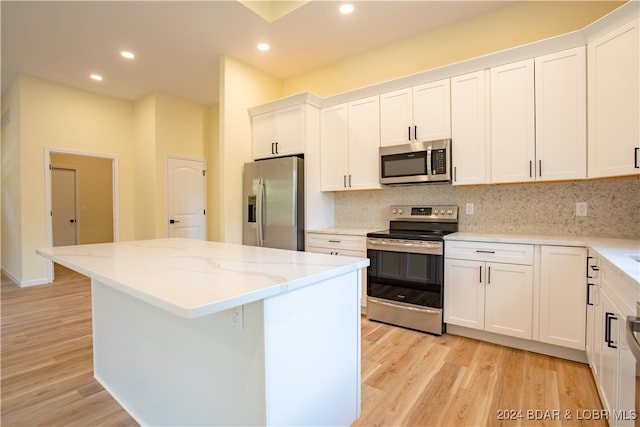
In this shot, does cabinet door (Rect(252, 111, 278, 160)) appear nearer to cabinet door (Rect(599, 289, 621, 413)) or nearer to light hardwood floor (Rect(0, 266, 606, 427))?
light hardwood floor (Rect(0, 266, 606, 427))

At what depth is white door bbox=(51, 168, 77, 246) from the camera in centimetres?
668

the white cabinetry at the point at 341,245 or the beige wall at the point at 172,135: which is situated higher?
the beige wall at the point at 172,135

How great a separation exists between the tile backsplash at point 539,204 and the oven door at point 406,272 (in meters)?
0.61

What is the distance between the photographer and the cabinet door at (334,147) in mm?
3557

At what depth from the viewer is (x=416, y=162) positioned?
2.99 metres

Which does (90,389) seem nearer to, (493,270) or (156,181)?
(493,270)

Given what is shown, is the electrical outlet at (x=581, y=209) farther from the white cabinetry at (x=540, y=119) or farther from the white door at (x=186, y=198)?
the white door at (x=186, y=198)

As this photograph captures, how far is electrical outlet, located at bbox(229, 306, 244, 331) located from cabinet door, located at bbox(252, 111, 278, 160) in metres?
2.89

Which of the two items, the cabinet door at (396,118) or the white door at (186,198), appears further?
the white door at (186,198)

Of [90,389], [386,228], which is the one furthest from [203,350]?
[386,228]

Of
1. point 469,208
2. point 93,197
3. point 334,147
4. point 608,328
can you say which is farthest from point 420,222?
point 93,197

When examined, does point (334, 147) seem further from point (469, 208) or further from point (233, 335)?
point (233, 335)

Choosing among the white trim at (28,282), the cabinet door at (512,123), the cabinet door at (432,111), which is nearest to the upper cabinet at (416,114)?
the cabinet door at (432,111)

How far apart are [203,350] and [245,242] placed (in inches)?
104
